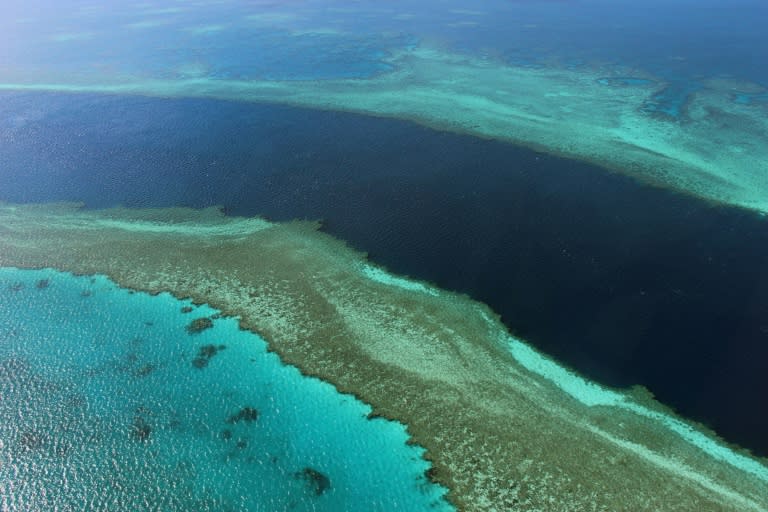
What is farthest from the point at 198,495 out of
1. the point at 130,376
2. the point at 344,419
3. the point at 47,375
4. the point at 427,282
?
the point at 427,282

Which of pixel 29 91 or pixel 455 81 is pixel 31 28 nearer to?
pixel 29 91

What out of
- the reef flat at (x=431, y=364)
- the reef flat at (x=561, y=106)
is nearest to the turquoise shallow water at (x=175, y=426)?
the reef flat at (x=431, y=364)

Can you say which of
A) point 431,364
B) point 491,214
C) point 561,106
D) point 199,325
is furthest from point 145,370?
point 561,106

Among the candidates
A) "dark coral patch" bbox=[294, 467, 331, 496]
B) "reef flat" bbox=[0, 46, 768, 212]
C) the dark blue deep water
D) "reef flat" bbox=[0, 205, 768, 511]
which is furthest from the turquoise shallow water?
"reef flat" bbox=[0, 46, 768, 212]

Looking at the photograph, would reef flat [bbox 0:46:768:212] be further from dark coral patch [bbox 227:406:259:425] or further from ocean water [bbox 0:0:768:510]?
dark coral patch [bbox 227:406:259:425]

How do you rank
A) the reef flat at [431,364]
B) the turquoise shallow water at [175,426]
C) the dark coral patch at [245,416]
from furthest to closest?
the dark coral patch at [245,416], the reef flat at [431,364], the turquoise shallow water at [175,426]

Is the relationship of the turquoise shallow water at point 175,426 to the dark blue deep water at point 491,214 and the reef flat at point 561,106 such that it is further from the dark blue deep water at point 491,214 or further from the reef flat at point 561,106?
the reef flat at point 561,106

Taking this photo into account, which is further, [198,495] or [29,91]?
[29,91]
